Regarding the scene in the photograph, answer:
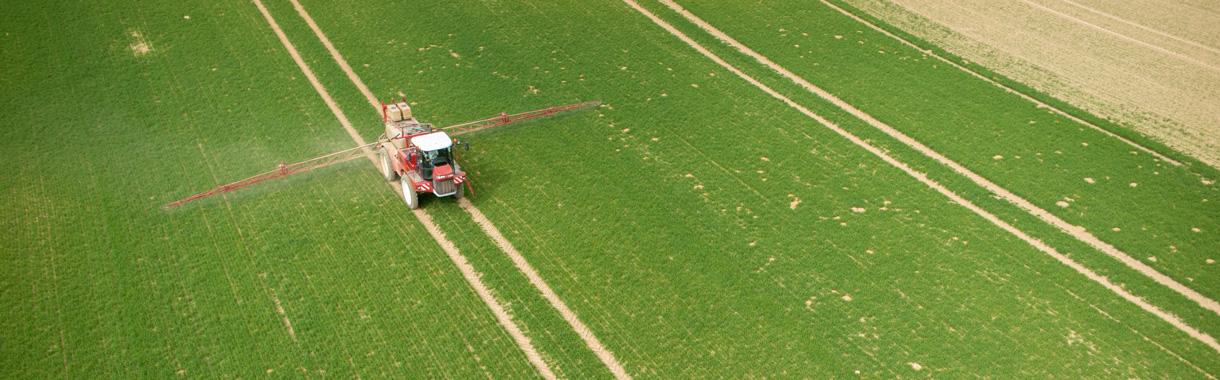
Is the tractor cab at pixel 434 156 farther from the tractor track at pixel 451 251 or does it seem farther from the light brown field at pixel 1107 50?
the light brown field at pixel 1107 50

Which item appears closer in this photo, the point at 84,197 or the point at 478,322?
the point at 478,322

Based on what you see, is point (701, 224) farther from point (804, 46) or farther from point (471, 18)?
point (471, 18)

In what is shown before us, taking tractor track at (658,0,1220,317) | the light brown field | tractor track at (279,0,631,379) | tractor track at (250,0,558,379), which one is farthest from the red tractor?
the light brown field

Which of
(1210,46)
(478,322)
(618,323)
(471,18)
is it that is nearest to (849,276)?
(618,323)

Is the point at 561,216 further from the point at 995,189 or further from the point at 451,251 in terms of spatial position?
the point at 995,189

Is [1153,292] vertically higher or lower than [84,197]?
higher

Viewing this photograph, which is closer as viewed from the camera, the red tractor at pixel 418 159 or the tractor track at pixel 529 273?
the tractor track at pixel 529 273

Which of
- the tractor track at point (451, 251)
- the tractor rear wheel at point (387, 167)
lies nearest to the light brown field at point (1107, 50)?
the tractor track at point (451, 251)
